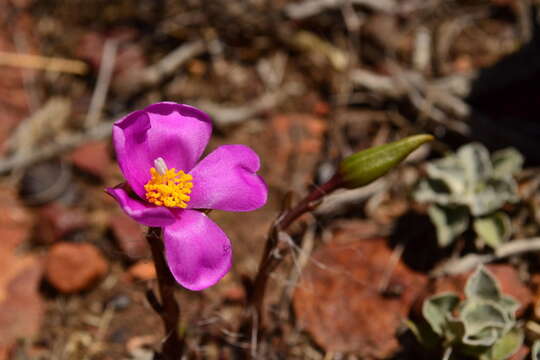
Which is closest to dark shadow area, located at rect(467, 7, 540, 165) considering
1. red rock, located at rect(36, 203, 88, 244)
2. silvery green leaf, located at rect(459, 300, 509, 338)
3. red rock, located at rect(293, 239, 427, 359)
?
red rock, located at rect(293, 239, 427, 359)

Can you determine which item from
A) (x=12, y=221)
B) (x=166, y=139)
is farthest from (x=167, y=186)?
(x=12, y=221)

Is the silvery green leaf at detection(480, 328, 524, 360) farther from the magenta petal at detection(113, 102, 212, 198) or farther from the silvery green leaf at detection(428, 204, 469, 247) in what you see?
the magenta petal at detection(113, 102, 212, 198)

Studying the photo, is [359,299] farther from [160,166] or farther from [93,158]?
[93,158]

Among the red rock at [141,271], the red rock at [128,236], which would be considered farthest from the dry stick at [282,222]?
the red rock at [128,236]

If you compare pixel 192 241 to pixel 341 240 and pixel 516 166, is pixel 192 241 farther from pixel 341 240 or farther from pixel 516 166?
pixel 516 166

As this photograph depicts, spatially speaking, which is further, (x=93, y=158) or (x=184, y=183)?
(x=93, y=158)

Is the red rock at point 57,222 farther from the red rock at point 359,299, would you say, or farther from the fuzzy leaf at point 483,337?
the fuzzy leaf at point 483,337

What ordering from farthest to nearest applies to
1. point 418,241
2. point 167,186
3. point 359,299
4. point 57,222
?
1. point 57,222
2. point 418,241
3. point 359,299
4. point 167,186
